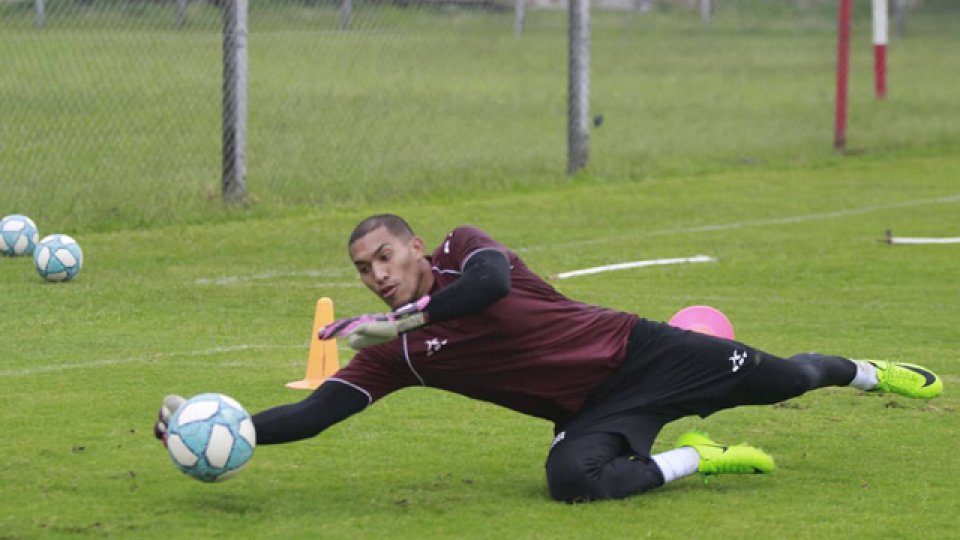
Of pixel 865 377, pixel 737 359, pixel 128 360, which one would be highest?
pixel 737 359

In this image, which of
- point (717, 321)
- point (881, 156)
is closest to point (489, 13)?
point (881, 156)

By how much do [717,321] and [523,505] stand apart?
2295 mm

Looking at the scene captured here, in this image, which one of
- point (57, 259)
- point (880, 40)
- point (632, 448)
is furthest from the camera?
point (880, 40)

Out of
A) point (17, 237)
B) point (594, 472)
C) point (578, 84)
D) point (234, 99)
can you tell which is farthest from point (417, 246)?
point (578, 84)

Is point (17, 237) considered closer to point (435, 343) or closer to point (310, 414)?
point (310, 414)

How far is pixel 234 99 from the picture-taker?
1507 centimetres

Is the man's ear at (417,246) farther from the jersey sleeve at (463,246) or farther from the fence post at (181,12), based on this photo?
the fence post at (181,12)

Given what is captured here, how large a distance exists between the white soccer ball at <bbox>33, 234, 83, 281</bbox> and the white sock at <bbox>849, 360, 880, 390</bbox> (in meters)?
6.13

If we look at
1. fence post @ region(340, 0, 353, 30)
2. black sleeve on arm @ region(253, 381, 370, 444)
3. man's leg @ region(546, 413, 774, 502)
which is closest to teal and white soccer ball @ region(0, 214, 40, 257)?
fence post @ region(340, 0, 353, 30)

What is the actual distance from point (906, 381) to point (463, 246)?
2393mm

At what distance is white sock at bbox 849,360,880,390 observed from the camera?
24.5ft

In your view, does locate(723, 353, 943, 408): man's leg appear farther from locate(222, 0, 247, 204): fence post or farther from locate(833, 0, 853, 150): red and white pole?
locate(833, 0, 853, 150): red and white pole

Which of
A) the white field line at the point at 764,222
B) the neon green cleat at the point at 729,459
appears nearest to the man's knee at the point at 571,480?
the neon green cleat at the point at 729,459

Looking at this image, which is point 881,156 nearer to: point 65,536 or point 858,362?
point 858,362
